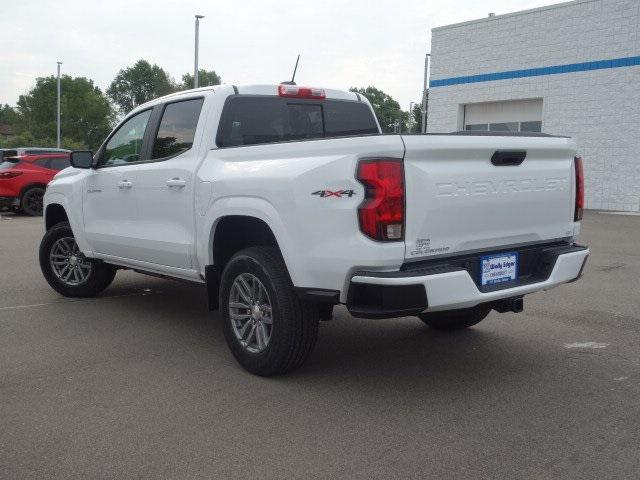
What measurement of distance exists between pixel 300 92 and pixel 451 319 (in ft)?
7.18

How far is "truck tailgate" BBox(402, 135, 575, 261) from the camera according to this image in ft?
12.1

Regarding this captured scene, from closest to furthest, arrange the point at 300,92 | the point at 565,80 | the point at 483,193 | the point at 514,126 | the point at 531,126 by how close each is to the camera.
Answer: the point at 483,193, the point at 300,92, the point at 565,80, the point at 531,126, the point at 514,126

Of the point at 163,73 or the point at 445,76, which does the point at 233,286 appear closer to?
the point at 445,76

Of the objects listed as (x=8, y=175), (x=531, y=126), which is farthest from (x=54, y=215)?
(x=531, y=126)

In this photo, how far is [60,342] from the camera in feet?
17.2

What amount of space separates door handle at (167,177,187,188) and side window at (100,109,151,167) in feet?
2.57

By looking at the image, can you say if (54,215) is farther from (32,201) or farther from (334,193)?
(32,201)

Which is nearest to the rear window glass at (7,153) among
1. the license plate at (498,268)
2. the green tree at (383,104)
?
the license plate at (498,268)

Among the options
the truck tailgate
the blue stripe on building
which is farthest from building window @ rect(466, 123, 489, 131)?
the truck tailgate

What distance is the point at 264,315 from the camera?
4336 mm

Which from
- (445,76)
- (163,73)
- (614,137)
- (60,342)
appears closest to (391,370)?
(60,342)

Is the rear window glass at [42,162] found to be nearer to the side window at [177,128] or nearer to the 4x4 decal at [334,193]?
the side window at [177,128]

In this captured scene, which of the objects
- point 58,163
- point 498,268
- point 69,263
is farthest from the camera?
point 58,163

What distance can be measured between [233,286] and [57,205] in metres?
3.35
